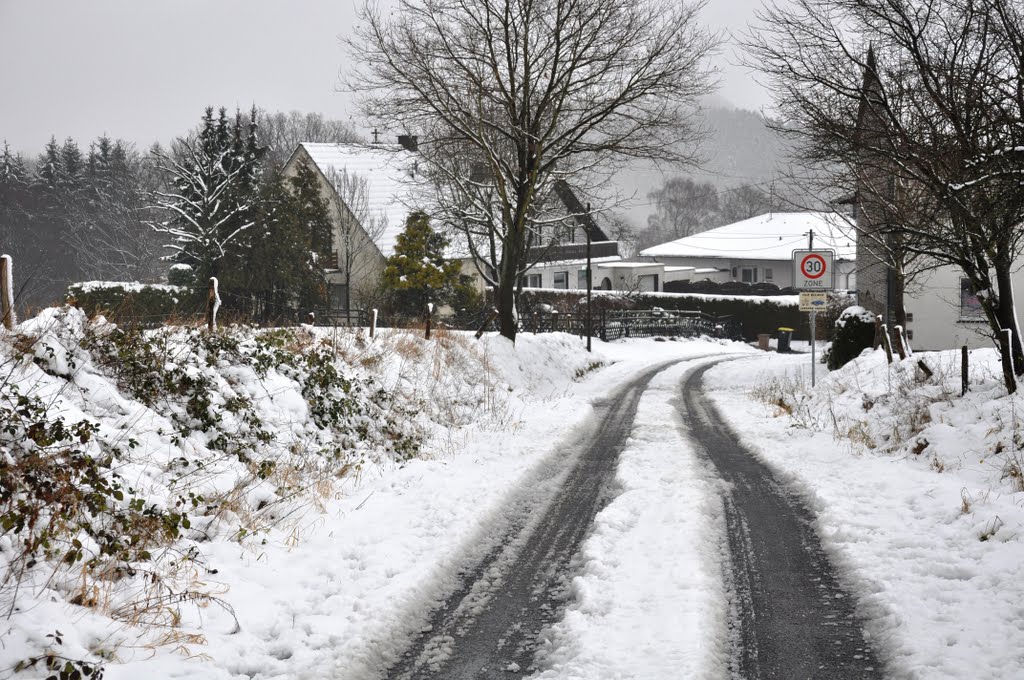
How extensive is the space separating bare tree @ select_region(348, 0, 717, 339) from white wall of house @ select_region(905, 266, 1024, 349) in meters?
11.9

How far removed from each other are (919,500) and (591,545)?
3.41m

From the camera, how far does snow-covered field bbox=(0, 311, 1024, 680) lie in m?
4.34

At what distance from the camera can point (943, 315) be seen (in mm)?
27172

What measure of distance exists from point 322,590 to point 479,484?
3318 mm

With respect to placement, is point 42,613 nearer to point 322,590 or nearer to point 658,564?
point 322,590

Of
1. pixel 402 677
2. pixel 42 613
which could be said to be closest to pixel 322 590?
pixel 402 677

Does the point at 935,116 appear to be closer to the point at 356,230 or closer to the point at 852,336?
the point at 852,336

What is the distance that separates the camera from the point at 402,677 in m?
4.29

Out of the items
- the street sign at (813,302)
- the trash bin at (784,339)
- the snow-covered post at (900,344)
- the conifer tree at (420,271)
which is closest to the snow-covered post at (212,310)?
the snow-covered post at (900,344)

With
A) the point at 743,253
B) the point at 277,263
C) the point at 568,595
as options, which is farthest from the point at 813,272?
the point at 743,253

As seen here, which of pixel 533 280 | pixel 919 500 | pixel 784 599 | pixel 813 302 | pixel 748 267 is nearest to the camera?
pixel 784 599

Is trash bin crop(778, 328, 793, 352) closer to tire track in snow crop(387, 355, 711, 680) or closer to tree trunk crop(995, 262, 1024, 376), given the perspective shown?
tree trunk crop(995, 262, 1024, 376)

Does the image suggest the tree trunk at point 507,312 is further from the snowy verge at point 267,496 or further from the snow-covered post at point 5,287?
the snow-covered post at point 5,287

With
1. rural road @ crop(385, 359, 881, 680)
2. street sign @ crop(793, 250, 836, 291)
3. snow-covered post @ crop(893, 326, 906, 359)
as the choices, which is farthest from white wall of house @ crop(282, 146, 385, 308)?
rural road @ crop(385, 359, 881, 680)
